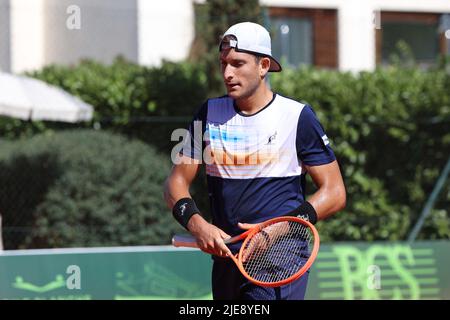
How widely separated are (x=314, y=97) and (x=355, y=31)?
3.26 metres

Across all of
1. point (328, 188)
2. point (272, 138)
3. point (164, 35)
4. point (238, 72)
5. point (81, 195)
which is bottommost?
point (81, 195)

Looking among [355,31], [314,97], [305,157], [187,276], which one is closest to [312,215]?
[305,157]

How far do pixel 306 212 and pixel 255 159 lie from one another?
0.37 metres

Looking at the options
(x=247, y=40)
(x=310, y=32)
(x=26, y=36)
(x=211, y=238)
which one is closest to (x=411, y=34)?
(x=310, y=32)

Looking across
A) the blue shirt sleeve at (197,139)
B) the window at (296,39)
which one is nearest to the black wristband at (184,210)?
the blue shirt sleeve at (197,139)

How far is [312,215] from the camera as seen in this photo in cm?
490

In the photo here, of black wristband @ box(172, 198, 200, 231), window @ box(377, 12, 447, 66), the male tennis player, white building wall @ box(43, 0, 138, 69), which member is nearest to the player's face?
the male tennis player

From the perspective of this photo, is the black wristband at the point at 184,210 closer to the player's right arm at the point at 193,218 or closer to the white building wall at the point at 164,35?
the player's right arm at the point at 193,218

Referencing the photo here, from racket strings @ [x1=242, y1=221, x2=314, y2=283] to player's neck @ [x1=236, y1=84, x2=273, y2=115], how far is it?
0.63 metres

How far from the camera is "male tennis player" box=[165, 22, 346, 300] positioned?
4977 millimetres

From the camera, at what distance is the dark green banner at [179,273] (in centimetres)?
858

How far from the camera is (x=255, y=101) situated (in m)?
Answer: 5.06

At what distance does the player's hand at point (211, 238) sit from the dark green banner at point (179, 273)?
152 inches

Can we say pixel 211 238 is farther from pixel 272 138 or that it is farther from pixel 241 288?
pixel 272 138
